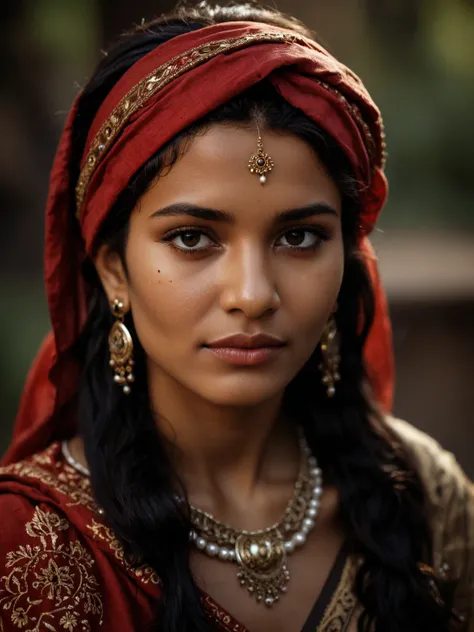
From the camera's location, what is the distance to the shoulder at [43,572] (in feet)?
5.38

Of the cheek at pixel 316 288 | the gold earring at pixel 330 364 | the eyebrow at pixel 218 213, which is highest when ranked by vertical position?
the eyebrow at pixel 218 213

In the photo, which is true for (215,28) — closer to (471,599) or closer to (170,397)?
(170,397)

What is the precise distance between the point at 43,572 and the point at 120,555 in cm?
19

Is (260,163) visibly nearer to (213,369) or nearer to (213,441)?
(213,369)

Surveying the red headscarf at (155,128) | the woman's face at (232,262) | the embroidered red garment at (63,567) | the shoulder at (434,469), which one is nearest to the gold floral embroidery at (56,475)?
the embroidered red garment at (63,567)

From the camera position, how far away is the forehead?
1700 mm

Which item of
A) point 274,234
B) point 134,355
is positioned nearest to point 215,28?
point 274,234

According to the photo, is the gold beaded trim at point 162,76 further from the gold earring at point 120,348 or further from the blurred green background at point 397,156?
the blurred green background at point 397,156

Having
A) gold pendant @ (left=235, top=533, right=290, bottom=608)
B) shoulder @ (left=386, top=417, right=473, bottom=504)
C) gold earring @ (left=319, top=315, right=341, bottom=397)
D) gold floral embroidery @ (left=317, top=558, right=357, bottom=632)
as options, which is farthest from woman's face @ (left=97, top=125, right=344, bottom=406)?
shoulder @ (left=386, top=417, right=473, bottom=504)

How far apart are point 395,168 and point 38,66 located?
9.21 feet

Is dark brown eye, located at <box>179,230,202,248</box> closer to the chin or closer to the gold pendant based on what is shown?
the chin

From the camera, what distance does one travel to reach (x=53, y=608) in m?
1.66

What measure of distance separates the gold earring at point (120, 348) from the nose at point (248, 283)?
320mm

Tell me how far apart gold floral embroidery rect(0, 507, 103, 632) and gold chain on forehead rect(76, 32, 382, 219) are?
0.80 meters
